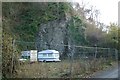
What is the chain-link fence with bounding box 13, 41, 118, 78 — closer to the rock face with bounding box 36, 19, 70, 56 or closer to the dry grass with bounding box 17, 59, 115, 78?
the dry grass with bounding box 17, 59, 115, 78

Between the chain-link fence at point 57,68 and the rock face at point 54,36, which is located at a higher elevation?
the rock face at point 54,36

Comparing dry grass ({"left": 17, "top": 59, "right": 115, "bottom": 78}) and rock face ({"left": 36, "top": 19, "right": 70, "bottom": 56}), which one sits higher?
rock face ({"left": 36, "top": 19, "right": 70, "bottom": 56})

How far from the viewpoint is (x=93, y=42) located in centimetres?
2698

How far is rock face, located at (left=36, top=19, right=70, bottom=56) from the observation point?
2268 centimetres

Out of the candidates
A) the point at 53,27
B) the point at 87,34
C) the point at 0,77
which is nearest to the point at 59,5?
the point at 53,27

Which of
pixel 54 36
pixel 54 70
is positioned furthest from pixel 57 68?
pixel 54 36

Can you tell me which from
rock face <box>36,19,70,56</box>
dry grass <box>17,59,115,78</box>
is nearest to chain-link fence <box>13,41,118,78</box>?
dry grass <box>17,59,115,78</box>

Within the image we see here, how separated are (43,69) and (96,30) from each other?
1720cm

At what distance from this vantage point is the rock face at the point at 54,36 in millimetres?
22678

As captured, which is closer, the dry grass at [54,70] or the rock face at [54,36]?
the dry grass at [54,70]

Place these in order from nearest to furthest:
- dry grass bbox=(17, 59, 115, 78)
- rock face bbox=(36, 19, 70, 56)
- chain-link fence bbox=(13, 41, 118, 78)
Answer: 1. dry grass bbox=(17, 59, 115, 78)
2. chain-link fence bbox=(13, 41, 118, 78)
3. rock face bbox=(36, 19, 70, 56)

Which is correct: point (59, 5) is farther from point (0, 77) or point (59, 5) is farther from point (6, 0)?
point (0, 77)

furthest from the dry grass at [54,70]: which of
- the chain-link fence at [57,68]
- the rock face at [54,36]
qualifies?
the rock face at [54,36]

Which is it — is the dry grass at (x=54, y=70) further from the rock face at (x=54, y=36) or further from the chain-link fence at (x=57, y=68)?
the rock face at (x=54, y=36)
